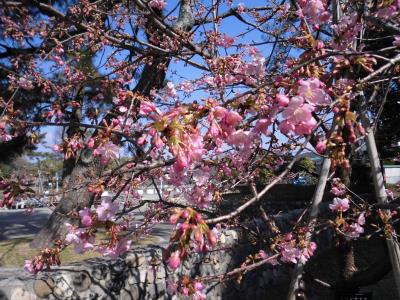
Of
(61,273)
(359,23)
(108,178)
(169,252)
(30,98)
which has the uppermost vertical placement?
(30,98)

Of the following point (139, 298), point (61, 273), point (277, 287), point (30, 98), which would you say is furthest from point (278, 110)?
point (30, 98)

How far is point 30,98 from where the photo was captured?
25.0 ft

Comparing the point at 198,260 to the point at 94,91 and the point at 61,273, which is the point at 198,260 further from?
the point at 94,91

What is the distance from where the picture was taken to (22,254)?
548cm

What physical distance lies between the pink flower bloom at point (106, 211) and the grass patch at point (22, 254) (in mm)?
2940

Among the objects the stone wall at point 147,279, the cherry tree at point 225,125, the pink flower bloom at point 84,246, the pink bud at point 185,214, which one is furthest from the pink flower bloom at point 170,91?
the pink bud at point 185,214

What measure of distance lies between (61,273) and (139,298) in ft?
2.93

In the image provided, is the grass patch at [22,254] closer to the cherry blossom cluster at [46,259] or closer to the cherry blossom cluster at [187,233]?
the cherry blossom cluster at [46,259]

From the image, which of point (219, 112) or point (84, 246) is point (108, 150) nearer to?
point (84, 246)

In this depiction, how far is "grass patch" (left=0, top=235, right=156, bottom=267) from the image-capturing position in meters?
4.87

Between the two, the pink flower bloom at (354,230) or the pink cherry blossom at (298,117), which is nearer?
the pink cherry blossom at (298,117)

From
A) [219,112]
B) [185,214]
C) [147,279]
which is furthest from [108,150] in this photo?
[147,279]

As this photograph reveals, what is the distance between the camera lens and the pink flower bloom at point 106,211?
1.60 meters

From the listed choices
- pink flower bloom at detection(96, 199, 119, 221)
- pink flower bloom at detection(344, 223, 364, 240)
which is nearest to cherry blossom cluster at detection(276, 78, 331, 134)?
pink flower bloom at detection(96, 199, 119, 221)
